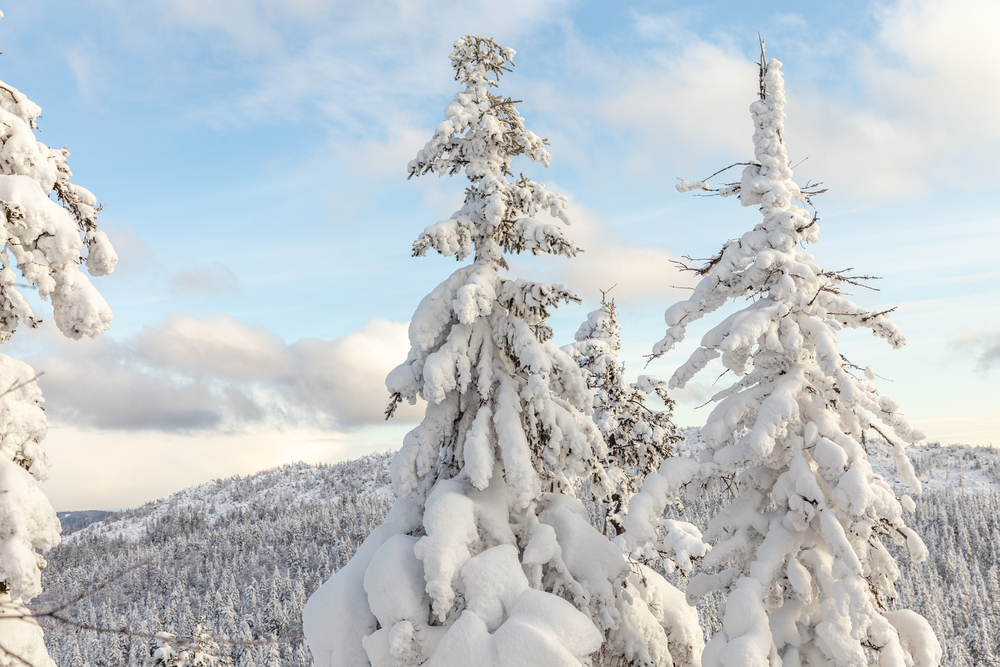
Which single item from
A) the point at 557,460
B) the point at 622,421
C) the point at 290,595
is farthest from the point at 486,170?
the point at 290,595

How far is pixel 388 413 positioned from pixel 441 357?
1.65 metres

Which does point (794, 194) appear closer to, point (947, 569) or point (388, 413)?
point (388, 413)

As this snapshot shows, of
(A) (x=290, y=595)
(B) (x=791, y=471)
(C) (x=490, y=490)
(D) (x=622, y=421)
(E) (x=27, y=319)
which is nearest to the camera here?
(E) (x=27, y=319)

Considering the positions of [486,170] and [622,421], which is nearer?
[486,170]

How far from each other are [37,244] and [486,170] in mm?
7183

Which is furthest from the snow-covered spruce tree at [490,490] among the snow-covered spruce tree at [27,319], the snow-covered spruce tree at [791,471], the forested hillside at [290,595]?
the forested hillside at [290,595]

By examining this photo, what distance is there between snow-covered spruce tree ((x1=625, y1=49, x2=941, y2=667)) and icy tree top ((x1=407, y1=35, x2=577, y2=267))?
301cm

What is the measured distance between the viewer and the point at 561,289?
1152 centimetres

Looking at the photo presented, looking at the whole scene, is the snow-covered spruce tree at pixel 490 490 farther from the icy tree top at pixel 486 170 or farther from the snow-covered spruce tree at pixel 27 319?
the snow-covered spruce tree at pixel 27 319

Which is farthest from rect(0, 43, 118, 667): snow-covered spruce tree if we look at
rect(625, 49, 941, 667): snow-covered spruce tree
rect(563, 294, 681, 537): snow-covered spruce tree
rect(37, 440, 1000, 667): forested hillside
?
rect(37, 440, 1000, 667): forested hillside

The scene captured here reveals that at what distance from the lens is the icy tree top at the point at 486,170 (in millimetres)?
11703

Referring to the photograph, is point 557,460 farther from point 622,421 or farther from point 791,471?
point 622,421

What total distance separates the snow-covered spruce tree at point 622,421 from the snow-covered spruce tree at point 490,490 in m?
5.17

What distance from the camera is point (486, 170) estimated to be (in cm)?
1238
